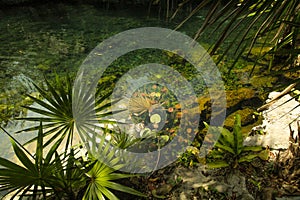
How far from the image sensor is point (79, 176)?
1.90m

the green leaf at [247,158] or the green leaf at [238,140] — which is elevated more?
the green leaf at [238,140]

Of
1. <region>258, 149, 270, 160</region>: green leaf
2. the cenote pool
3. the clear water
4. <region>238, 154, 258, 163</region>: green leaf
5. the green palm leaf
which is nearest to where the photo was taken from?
the green palm leaf

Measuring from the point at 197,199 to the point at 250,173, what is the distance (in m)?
0.56

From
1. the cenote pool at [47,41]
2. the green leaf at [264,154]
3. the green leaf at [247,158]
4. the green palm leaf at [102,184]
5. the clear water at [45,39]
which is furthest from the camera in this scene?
the clear water at [45,39]

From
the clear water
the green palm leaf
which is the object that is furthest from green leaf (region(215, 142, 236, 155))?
the clear water

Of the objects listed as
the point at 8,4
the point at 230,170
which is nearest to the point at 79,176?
the point at 230,170

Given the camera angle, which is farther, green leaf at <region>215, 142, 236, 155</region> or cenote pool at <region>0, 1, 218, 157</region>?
cenote pool at <region>0, 1, 218, 157</region>

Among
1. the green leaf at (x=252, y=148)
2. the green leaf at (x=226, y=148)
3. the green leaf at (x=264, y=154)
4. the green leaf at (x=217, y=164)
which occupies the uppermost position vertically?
the green leaf at (x=252, y=148)

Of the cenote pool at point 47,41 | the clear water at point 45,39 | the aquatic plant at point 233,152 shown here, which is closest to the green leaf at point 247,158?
the aquatic plant at point 233,152

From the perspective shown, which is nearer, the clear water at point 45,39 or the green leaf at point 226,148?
the green leaf at point 226,148

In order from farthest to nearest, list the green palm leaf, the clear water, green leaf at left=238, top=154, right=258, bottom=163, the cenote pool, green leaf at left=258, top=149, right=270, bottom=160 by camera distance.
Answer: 1. the clear water
2. the cenote pool
3. green leaf at left=258, top=149, right=270, bottom=160
4. green leaf at left=238, top=154, right=258, bottom=163
5. the green palm leaf

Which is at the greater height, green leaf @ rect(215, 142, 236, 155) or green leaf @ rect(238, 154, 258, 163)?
green leaf @ rect(215, 142, 236, 155)

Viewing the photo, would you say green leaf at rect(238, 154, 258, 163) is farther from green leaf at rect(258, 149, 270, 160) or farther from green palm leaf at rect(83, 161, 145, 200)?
green palm leaf at rect(83, 161, 145, 200)

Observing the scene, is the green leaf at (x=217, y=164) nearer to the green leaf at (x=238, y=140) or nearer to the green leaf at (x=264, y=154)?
the green leaf at (x=238, y=140)
